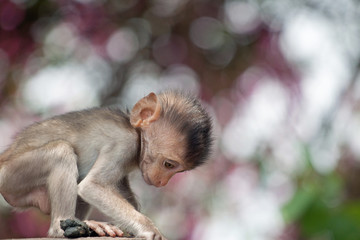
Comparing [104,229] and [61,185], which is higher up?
[61,185]

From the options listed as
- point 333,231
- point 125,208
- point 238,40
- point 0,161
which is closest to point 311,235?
point 333,231

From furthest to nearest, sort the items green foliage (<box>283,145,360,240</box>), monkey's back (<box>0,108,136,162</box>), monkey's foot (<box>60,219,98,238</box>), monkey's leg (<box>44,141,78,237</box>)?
monkey's back (<box>0,108,136,162</box>) → green foliage (<box>283,145,360,240</box>) → monkey's leg (<box>44,141,78,237</box>) → monkey's foot (<box>60,219,98,238</box>)

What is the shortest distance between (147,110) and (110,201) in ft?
1.95

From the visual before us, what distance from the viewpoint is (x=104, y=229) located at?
3.81 metres

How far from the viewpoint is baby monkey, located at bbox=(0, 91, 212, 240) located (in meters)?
3.98

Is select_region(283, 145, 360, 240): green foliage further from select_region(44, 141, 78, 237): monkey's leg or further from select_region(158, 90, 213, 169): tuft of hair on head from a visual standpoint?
select_region(44, 141, 78, 237): monkey's leg

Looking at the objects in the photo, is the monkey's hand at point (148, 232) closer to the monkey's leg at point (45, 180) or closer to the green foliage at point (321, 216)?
the monkey's leg at point (45, 180)

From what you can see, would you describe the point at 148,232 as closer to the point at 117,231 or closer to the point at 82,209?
the point at 117,231

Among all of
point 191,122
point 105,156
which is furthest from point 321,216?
point 105,156

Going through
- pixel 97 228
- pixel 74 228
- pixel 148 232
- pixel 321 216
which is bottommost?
pixel 321 216

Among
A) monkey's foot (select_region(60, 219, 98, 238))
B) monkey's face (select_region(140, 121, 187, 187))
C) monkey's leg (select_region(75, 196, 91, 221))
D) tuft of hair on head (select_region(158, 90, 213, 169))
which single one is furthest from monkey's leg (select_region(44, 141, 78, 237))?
tuft of hair on head (select_region(158, 90, 213, 169))

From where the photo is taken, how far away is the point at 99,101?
21.0 ft

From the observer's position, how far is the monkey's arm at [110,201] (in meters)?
3.94

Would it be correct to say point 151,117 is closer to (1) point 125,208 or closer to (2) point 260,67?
(1) point 125,208
